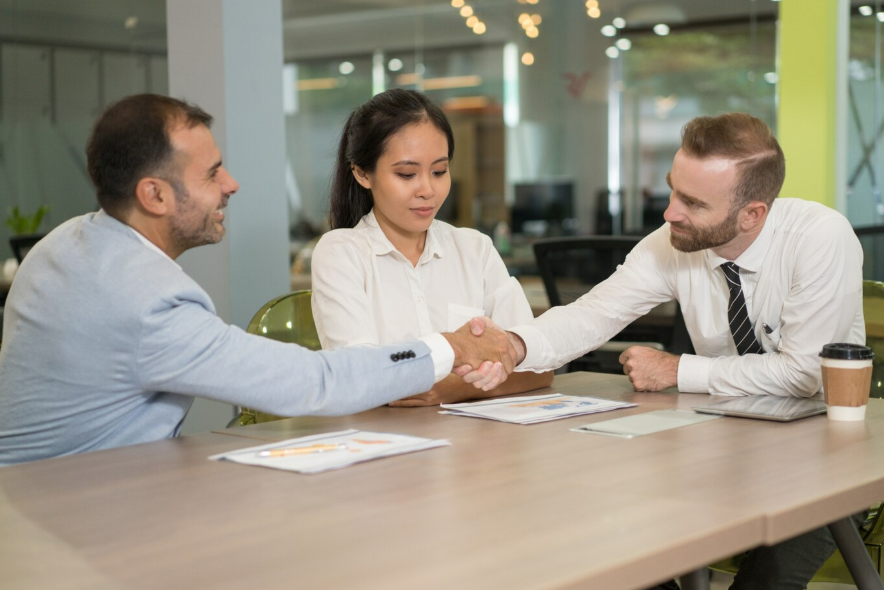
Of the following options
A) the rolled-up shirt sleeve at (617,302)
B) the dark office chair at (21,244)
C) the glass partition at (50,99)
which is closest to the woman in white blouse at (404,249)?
the rolled-up shirt sleeve at (617,302)

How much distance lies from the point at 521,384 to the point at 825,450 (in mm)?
864

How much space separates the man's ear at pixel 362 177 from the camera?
2643mm

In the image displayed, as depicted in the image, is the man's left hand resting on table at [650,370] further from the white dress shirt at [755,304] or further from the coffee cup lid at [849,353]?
the coffee cup lid at [849,353]

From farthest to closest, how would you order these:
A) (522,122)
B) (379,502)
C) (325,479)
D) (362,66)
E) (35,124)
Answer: (362,66), (522,122), (35,124), (325,479), (379,502)

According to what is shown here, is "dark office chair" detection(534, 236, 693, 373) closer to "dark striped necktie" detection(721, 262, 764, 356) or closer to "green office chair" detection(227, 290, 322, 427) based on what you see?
"dark striped necktie" detection(721, 262, 764, 356)

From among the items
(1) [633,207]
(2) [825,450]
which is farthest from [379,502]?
(1) [633,207]

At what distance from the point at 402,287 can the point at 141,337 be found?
1.00 meters

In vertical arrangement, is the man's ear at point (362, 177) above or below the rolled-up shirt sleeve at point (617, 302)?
Result: above

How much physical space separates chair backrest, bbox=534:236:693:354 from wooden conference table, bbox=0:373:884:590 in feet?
5.92

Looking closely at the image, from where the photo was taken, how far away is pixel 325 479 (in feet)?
4.93

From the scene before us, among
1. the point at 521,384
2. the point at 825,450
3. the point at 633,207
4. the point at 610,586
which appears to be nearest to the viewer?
the point at 610,586

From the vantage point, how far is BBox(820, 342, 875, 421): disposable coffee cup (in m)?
1.92

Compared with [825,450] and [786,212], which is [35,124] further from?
[825,450]

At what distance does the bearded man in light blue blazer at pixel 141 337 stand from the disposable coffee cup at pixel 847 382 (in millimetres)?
770
